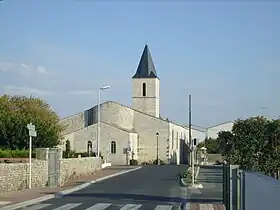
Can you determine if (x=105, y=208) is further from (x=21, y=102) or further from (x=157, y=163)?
(x=157, y=163)

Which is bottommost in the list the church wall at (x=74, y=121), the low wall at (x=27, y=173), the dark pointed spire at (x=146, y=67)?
the low wall at (x=27, y=173)

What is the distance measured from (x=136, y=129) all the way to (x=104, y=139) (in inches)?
453

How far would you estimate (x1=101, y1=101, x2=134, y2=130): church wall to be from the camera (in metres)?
103

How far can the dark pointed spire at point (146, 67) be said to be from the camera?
111 meters

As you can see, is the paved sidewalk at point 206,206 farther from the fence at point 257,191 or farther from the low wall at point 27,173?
the fence at point 257,191

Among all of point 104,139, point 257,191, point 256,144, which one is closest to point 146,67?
point 104,139

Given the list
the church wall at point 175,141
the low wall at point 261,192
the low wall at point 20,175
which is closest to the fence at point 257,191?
the low wall at point 261,192

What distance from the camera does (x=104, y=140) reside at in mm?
94000

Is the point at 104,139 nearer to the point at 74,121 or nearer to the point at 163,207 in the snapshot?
the point at 74,121

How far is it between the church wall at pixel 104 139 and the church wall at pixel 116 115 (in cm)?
738

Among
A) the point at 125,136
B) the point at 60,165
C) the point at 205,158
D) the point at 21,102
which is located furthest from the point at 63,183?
the point at 125,136

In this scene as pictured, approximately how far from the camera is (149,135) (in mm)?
103250

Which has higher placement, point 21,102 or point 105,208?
point 21,102

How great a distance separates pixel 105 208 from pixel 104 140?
239 ft
